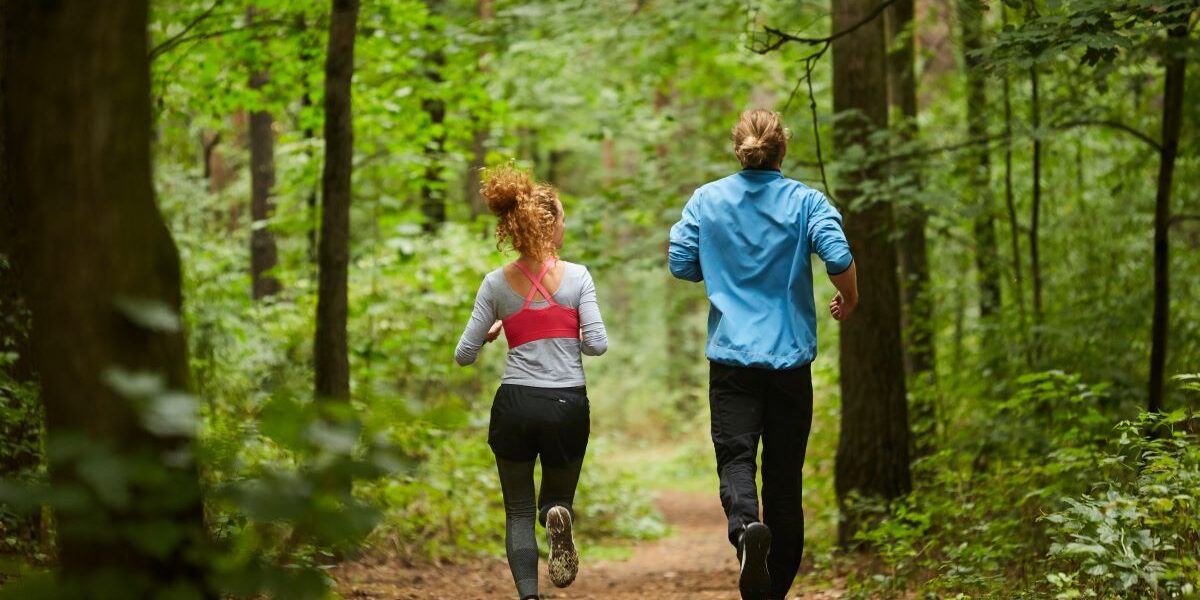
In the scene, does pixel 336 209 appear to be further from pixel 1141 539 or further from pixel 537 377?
pixel 1141 539

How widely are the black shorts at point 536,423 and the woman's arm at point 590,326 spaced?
221 millimetres

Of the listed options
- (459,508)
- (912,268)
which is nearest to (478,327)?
(459,508)

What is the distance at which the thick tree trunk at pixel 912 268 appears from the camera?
953 centimetres

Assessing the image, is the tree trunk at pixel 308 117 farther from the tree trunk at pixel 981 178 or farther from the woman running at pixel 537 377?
the tree trunk at pixel 981 178

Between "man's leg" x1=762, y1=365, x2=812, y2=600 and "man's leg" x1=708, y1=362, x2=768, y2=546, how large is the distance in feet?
0.29

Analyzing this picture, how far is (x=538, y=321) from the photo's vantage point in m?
4.97

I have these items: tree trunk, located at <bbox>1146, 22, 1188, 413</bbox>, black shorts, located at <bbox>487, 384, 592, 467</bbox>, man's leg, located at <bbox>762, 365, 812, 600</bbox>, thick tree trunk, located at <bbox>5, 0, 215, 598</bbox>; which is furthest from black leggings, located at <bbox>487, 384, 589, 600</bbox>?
tree trunk, located at <bbox>1146, 22, 1188, 413</bbox>

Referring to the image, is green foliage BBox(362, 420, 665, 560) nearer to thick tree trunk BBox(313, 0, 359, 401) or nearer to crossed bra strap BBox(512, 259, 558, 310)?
thick tree trunk BBox(313, 0, 359, 401)

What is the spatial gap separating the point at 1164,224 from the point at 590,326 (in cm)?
502

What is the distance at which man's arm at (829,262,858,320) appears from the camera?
15.4 ft

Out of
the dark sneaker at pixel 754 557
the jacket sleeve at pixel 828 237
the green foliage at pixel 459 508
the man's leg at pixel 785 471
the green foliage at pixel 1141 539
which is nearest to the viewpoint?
the green foliage at pixel 1141 539

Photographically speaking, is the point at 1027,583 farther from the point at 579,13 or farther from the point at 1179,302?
the point at 579,13

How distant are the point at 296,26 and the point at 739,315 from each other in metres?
6.45

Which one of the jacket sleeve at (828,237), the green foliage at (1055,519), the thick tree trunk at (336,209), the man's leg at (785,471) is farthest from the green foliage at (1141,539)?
the thick tree trunk at (336,209)
